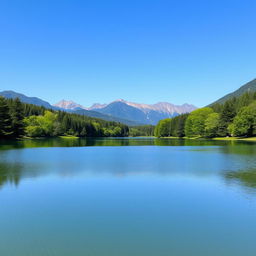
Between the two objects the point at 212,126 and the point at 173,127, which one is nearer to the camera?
the point at 212,126

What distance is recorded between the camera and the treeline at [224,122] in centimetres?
9544

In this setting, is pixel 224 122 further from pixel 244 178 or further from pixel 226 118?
pixel 244 178

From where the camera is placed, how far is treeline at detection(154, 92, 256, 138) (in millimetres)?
95438

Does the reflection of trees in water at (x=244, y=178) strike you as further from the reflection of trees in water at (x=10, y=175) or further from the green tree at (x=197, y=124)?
the green tree at (x=197, y=124)

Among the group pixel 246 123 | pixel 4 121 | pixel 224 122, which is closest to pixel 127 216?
pixel 4 121

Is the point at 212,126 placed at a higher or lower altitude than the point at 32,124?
lower

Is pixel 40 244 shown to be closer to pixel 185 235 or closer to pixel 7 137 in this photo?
pixel 185 235

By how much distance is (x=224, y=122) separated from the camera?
11044 centimetres

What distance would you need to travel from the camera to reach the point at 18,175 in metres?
23.0

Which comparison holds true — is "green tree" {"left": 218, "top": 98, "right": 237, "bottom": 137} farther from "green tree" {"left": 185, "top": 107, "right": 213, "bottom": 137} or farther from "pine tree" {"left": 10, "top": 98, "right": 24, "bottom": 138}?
"pine tree" {"left": 10, "top": 98, "right": 24, "bottom": 138}

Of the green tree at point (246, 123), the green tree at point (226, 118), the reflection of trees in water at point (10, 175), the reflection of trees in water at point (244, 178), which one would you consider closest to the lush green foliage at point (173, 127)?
the green tree at point (226, 118)

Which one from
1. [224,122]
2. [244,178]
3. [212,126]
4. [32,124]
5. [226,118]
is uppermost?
[226,118]

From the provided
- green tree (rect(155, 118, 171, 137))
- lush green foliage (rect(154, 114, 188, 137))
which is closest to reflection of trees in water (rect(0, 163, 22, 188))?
lush green foliage (rect(154, 114, 188, 137))

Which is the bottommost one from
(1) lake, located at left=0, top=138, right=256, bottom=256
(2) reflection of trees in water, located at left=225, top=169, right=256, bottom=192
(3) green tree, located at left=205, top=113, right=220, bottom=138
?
(1) lake, located at left=0, top=138, right=256, bottom=256
